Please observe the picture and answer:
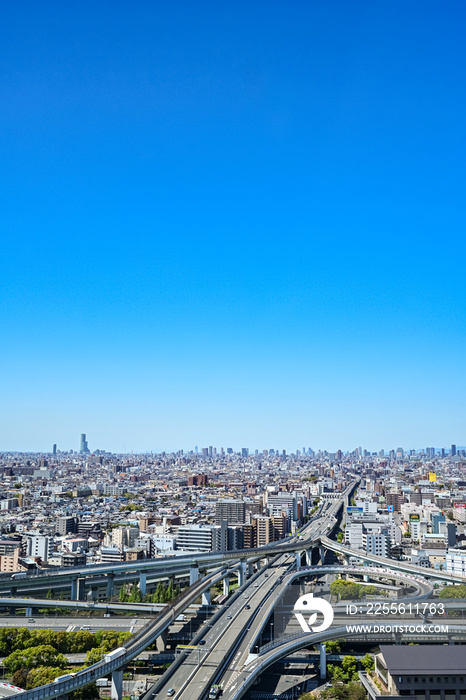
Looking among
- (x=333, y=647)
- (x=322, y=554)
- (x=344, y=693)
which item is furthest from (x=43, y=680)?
(x=322, y=554)

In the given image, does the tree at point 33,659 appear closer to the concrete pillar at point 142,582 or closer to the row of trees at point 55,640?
the row of trees at point 55,640

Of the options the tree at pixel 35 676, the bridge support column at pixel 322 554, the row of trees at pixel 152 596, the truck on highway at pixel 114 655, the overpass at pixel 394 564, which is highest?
the truck on highway at pixel 114 655

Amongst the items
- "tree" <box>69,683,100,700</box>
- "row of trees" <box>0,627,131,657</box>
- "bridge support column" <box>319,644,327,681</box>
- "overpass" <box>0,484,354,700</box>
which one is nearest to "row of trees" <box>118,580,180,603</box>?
"overpass" <box>0,484,354,700</box>

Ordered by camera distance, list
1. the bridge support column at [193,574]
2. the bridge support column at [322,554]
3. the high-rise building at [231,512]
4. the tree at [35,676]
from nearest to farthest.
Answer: the tree at [35,676]
the bridge support column at [193,574]
the bridge support column at [322,554]
the high-rise building at [231,512]

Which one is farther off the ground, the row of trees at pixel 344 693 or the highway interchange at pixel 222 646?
the highway interchange at pixel 222 646

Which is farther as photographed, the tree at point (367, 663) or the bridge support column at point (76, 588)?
the bridge support column at point (76, 588)

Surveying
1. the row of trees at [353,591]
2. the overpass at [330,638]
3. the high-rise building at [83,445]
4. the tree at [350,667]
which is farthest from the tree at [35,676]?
the high-rise building at [83,445]

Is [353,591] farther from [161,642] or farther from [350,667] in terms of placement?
[161,642]

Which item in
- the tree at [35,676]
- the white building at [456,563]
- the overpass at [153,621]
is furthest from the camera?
the white building at [456,563]

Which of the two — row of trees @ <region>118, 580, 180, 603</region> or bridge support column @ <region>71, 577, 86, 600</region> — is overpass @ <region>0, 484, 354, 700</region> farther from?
row of trees @ <region>118, 580, 180, 603</region>

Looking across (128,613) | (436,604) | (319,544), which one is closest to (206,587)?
(128,613)

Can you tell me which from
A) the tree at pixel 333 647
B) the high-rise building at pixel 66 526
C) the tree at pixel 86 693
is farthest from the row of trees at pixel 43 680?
the high-rise building at pixel 66 526

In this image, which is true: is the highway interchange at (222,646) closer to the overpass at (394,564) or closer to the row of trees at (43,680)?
the row of trees at (43,680)
